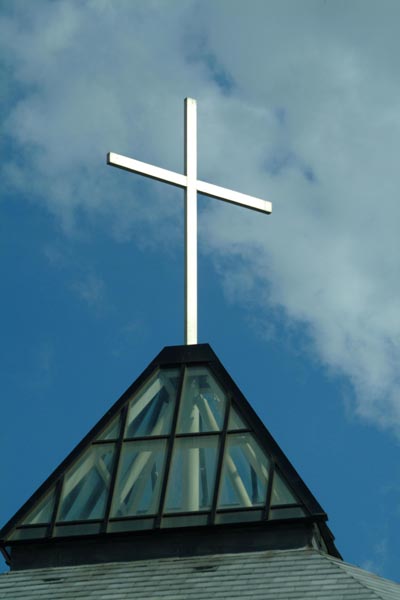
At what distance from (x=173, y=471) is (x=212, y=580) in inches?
121

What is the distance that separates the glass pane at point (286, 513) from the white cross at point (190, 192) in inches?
155

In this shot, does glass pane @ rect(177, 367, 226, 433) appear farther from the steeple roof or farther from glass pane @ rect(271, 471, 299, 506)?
glass pane @ rect(271, 471, 299, 506)

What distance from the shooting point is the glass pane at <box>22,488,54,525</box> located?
24906mm

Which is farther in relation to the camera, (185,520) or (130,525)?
(130,525)

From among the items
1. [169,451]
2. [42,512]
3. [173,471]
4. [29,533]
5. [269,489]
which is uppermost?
[169,451]

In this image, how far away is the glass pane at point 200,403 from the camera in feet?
84.3

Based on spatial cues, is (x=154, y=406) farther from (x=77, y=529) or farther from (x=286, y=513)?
(x=286, y=513)

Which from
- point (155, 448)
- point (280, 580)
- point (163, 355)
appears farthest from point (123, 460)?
point (280, 580)

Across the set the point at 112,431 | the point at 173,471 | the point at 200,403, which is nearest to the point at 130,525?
the point at 173,471

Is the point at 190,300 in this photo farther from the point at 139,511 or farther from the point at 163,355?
the point at 139,511

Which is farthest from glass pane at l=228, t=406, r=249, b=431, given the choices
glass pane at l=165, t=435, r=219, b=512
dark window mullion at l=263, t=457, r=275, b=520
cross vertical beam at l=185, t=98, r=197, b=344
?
cross vertical beam at l=185, t=98, r=197, b=344

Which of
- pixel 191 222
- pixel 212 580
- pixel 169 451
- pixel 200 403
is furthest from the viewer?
pixel 191 222

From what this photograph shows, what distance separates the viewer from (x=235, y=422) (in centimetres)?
2562

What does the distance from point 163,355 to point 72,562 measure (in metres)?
4.43
